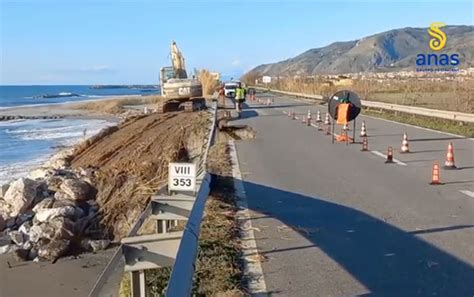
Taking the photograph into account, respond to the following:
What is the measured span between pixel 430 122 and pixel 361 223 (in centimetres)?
2042

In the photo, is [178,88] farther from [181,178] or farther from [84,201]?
[181,178]

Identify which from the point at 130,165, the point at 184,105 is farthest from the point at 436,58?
the point at 130,165

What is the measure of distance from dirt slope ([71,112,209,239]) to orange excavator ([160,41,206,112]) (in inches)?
519

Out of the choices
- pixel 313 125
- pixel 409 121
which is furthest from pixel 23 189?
pixel 409 121

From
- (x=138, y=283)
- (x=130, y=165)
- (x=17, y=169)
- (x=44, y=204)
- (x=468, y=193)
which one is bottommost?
(x=17, y=169)

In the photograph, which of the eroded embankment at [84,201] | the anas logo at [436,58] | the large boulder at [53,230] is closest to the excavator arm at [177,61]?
the anas logo at [436,58]

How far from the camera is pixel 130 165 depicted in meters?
18.0

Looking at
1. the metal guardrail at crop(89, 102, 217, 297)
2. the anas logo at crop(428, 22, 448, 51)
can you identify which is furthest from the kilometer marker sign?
the anas logo at crop(428, 22, 448, 51)

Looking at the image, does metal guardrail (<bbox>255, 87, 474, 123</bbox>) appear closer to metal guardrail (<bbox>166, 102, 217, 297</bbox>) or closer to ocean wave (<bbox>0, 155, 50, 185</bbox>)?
ocean wave (<bbox>0, 155, 50, 185</bbox>)

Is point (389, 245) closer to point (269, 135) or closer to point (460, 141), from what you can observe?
point (460, 141)

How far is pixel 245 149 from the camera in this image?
18.3 metres

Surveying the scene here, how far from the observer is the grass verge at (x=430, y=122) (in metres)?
23.0

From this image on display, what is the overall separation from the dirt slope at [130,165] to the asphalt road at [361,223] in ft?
7.74

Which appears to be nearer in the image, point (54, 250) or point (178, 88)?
point (54, 250)
